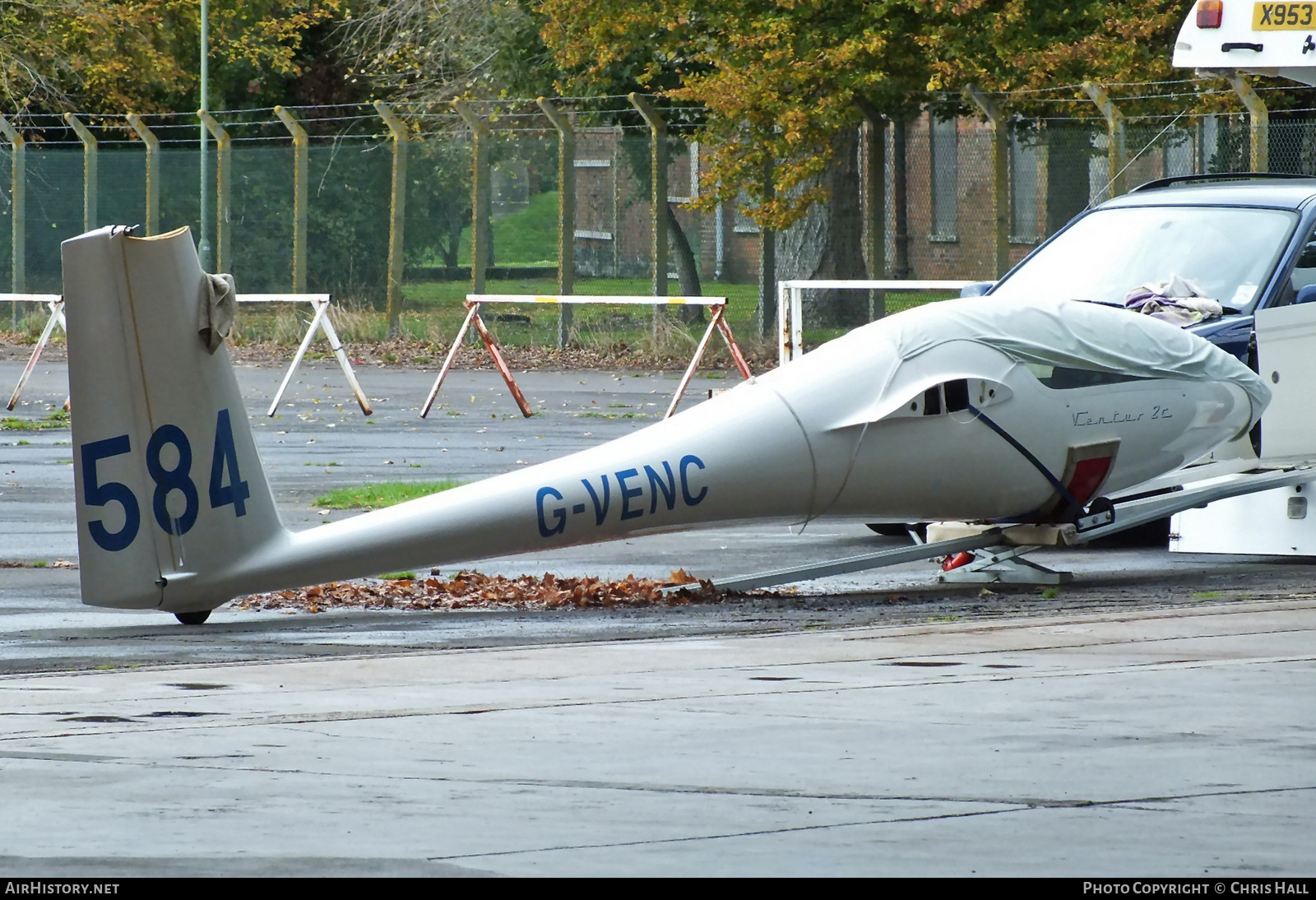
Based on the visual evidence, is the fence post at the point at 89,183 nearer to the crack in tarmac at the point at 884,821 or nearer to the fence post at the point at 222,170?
the fence post at the point at 222,170

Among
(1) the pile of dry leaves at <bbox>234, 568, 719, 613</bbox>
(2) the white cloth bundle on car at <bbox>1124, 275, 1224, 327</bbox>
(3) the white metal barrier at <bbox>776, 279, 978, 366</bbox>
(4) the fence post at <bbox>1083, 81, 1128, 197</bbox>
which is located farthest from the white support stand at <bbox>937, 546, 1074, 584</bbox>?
(4) the fence post at <bbox>1083, 81, 1128, 197</bbox>

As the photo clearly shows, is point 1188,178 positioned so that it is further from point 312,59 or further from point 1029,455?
point 312,59

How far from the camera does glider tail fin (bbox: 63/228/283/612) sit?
26.6 ft

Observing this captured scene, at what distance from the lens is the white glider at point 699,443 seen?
8.13 metres

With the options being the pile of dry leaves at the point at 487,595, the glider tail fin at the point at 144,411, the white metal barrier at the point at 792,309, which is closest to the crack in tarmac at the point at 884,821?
the glider tail fin at the point at 144,411

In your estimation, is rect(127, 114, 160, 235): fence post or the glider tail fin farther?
rect(127, 114, 160, 235): fence post

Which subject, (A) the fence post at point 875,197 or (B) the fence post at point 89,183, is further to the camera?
(B) the fence post at point 89,183

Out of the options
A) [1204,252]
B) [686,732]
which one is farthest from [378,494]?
[686,732]

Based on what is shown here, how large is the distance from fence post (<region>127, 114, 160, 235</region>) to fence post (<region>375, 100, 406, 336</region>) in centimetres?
426

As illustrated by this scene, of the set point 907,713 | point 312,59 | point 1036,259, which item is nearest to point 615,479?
point 907,713

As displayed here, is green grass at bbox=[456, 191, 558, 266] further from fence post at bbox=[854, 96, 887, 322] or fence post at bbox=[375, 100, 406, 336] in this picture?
fence post at bbox=[854, 96, 887, 322]

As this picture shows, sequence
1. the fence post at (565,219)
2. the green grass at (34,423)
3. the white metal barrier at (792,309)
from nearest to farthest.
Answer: the white metal barrier at (792,309) < the green grass at (34,423) < the fence post at (565,219)

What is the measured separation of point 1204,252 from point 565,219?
16.5 metres

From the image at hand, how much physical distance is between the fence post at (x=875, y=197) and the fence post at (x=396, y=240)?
671 cm
